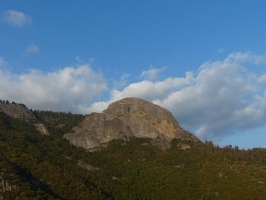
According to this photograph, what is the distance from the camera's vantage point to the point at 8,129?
653 feet

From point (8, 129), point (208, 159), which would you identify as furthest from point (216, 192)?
point (8, 129)

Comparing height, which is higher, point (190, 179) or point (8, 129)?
point (8, 129)

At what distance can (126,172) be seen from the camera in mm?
173625

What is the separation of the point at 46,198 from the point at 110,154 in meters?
80.6

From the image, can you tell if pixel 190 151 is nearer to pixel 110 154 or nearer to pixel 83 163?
pixel 110 154

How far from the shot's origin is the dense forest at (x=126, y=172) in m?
138

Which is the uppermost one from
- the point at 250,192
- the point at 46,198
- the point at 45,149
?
the point at 45,149

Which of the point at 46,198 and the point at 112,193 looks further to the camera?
the point at 112,193

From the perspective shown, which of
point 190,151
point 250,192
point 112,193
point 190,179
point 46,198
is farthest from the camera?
point 190,151

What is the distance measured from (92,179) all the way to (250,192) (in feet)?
204

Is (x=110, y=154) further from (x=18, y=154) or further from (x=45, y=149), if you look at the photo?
(x=18, y=154)

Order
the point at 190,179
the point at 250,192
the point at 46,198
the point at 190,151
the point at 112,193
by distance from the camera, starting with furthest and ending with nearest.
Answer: the point at 190,151, the point at 190,179, the point at 112,193, the point at 250,192, the point at 46,198

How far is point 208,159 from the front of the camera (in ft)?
591

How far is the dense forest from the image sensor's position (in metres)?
138
